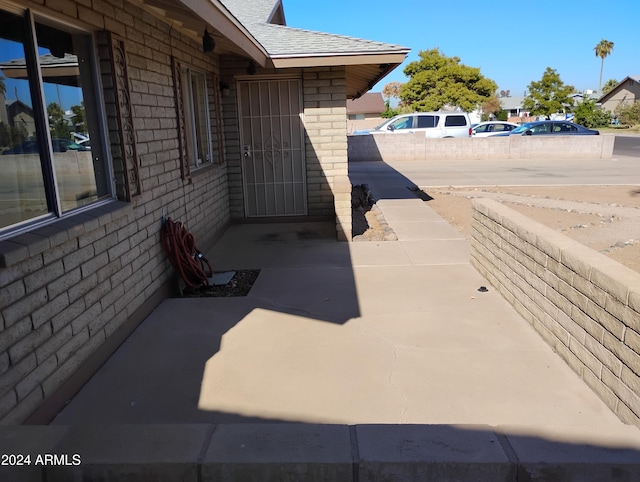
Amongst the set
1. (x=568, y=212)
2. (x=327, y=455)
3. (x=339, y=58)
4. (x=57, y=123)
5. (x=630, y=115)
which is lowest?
(x=568, y=212)

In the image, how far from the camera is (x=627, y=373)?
10.0ft

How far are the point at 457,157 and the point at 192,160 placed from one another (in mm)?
17559

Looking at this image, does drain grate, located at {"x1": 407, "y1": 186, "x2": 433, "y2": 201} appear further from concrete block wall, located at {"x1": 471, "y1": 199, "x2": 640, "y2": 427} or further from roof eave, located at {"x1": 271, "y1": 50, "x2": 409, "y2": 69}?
concrete block wall, located at {"x1": 471, "y1": 199, "x2": 640, "y2": 427}

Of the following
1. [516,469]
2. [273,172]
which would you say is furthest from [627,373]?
[273,172]

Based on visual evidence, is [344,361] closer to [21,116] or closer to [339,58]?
[21,116]

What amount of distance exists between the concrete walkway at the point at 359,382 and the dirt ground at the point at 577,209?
3.18m

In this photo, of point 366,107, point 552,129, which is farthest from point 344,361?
point 366,107

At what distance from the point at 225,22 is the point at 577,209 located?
857cm

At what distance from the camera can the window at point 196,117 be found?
7285mm

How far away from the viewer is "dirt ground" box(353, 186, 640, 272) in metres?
8.19

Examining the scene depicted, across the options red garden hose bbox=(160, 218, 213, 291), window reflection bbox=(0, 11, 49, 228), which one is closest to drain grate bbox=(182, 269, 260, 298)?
red garden hose bbox=(160, 218, 213, 291)

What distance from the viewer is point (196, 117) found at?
7863mm

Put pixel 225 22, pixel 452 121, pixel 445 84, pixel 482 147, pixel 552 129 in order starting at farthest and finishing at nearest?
pixel 445 84 → pixel 552 129 → pixel 452 121 → pixel 482 147 → pixel 225 22

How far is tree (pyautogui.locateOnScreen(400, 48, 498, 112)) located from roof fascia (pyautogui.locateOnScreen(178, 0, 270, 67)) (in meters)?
35.8
